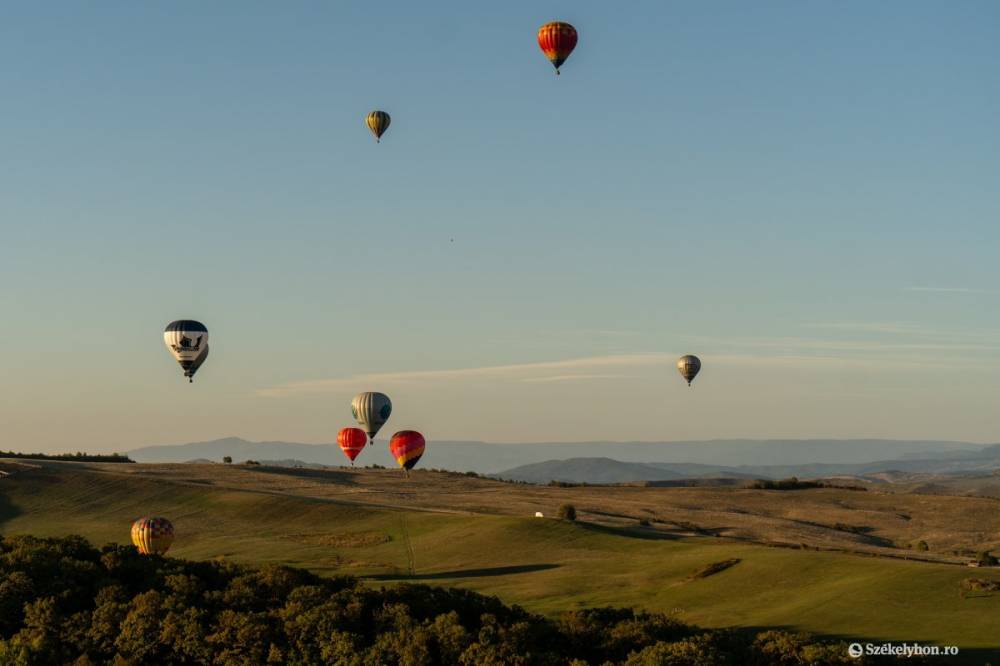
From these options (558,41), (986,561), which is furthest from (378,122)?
(986,561)

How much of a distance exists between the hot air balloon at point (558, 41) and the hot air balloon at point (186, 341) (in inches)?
1360

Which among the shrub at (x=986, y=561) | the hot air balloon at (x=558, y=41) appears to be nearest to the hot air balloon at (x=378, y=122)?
the hot air balloon at (x=558, y=41)

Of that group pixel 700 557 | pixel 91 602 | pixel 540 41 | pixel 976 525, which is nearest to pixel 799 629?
pixel 700 557

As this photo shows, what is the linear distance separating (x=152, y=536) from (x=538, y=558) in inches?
894

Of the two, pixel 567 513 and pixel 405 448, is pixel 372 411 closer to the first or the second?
pixel 405 448

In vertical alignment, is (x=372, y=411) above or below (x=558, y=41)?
below

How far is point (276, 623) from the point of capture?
43.8 meters

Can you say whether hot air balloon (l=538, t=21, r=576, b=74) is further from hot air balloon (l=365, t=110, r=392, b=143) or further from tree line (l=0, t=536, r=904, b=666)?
tree line (l=0, t=536, r=904, b=666)

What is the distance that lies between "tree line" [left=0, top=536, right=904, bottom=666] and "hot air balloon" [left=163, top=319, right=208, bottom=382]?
4843 cm

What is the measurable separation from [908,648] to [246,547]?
48634 mm

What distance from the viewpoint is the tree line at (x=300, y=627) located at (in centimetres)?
4016

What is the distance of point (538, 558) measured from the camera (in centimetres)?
7450

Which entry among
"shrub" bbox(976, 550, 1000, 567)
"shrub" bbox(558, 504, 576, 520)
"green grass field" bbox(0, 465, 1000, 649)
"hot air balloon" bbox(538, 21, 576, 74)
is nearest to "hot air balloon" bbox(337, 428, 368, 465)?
"green grass field" bbox(0, 465, 1000, 649)

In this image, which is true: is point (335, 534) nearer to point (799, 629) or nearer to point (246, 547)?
point (246, 547)
